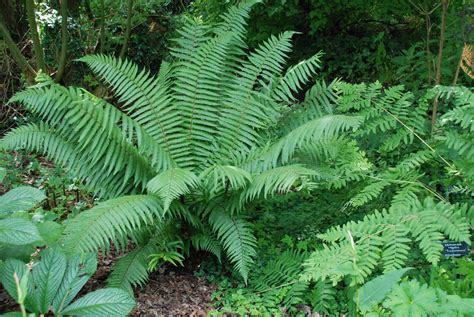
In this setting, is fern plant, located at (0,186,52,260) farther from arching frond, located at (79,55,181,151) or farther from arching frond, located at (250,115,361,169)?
arching frond, located at (250,115,361,169)

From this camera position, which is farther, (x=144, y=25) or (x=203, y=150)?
(x=144, y=25)

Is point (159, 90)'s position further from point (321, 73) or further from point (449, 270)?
point (321, 73)

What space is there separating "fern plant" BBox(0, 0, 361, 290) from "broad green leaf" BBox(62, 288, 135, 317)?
0.35 m

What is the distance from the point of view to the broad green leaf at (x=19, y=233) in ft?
5.75

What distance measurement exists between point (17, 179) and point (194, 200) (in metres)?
1.52

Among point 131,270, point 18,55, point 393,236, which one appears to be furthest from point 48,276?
point 18,55

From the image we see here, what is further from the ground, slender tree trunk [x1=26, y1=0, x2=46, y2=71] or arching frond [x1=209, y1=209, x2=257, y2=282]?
slender tree trunk [x1=26, y1=0, x2=46, y2=71]

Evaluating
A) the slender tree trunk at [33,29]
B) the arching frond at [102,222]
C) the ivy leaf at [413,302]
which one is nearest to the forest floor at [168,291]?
the arching frond at [102,222]

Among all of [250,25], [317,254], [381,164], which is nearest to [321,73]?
[250,25]

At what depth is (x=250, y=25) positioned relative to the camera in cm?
511

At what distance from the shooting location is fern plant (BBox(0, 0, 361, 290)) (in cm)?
244

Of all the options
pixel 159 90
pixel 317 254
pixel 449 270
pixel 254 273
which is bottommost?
pixel 254 273

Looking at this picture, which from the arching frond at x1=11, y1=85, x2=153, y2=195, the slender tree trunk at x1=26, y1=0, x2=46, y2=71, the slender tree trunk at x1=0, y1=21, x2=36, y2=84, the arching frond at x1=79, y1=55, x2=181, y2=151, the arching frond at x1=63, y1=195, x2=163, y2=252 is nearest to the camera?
the arching frond at x1=63, y1=195, x2=163, y2=252

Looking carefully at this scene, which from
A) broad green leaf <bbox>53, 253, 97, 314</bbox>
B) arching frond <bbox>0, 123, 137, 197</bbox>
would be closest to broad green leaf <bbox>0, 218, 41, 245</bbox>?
broad green leaf <bbox>53, 253, 97, 314</bbox>
